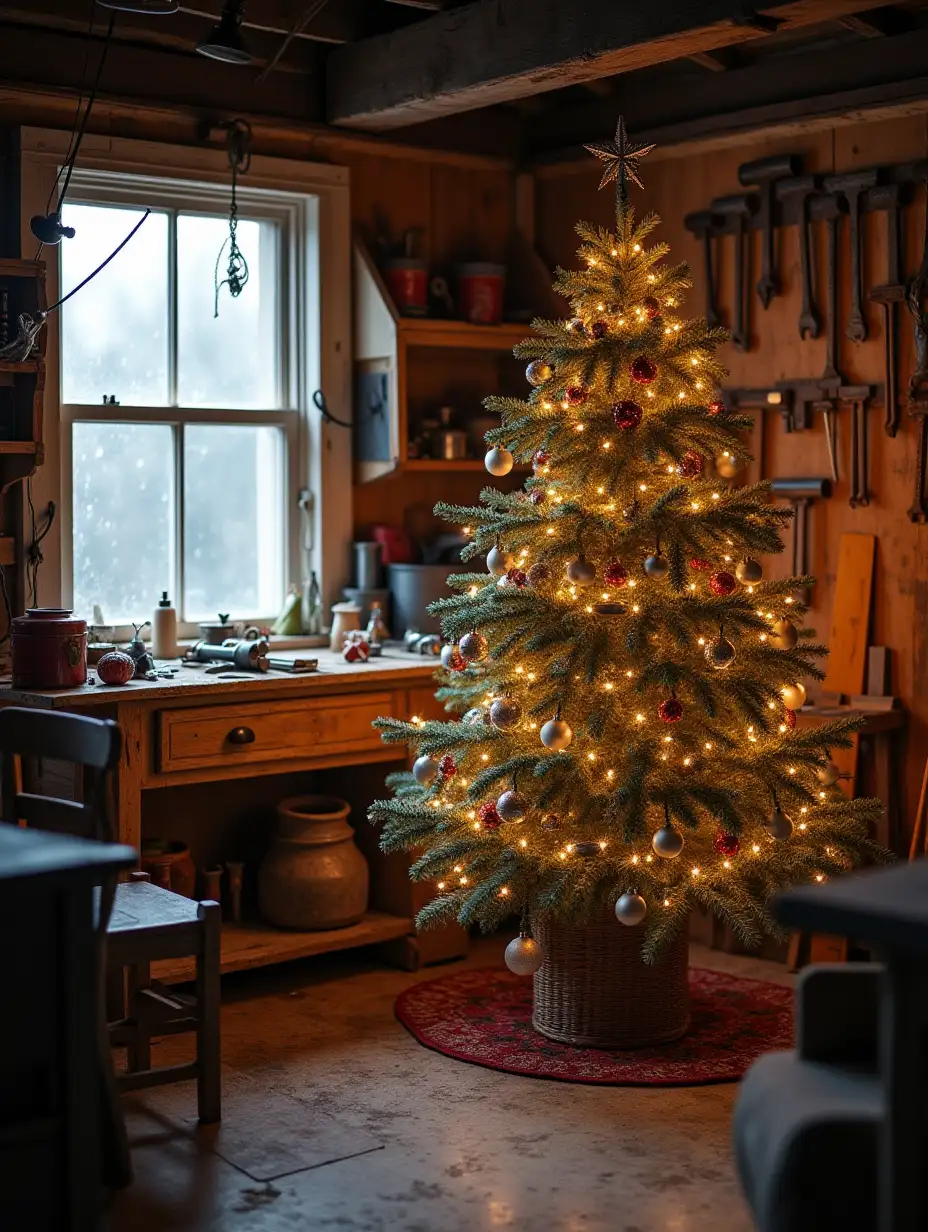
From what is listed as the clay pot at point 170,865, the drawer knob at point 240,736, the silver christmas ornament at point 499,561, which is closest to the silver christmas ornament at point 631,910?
the silver christmas ornament at point 499,561

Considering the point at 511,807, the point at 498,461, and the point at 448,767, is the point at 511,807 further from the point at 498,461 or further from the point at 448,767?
the point at 498,461

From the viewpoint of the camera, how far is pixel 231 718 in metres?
4.38

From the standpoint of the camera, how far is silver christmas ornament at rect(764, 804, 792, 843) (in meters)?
3.87

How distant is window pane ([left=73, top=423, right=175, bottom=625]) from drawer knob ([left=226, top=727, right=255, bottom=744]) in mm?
688

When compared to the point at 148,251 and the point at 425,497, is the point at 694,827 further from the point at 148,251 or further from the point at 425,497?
the point at 148,251

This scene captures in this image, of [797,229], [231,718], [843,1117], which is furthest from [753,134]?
[843,1117]

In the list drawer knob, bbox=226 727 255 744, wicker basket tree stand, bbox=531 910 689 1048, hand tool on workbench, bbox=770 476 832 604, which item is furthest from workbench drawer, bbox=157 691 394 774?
hand tool on workbench, bbox=770 476 832 604

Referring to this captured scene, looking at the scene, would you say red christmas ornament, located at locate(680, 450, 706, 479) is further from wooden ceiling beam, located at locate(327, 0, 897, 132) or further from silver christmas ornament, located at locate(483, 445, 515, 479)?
wooden ceiling beam, located at locate(327, 0, 897, 132)

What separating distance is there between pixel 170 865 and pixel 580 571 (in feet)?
4.91

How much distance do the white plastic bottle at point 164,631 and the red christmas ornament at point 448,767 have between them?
3.42 feet

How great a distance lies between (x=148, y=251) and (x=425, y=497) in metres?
1.24

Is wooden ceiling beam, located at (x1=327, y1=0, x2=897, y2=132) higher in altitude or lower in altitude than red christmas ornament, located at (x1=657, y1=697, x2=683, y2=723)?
higher

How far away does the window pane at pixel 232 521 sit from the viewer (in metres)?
5.02

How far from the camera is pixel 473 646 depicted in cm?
404
